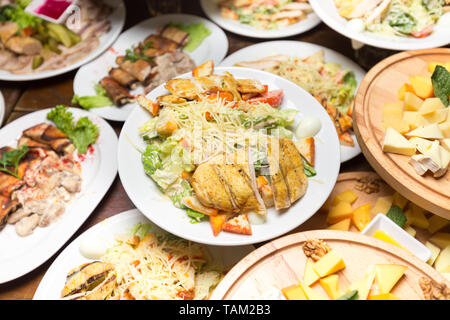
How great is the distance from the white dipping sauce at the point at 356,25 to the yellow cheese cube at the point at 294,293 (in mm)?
1583

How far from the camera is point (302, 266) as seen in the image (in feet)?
4.70

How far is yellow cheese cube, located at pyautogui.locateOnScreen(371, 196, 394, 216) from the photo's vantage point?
75.8 inches

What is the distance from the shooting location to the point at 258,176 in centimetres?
162

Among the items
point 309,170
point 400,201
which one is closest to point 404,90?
point 400,201

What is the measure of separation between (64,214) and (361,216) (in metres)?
1.51

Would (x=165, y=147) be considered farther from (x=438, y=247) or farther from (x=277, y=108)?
(x=438, y=247)

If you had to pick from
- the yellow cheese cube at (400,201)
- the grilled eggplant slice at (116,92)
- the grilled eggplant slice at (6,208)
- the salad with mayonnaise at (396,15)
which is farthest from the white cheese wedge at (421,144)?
the grilled eggplant slice at (6,208)

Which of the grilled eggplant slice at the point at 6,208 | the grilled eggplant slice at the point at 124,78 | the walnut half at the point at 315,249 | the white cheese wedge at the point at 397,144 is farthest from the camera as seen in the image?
the grilled eggplant slice at the point at 124,78

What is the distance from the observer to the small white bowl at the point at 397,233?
5.40ft

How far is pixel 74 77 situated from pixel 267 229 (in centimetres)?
183

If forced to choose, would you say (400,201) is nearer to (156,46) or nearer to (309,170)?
(309,170)

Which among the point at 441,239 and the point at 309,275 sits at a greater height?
the point at 309,275

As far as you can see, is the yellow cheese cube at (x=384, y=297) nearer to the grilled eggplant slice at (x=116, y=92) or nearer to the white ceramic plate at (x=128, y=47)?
the white ceramic plate at (x=128, y=47)

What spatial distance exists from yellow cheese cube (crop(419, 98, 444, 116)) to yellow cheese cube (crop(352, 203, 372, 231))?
511 millimetres
